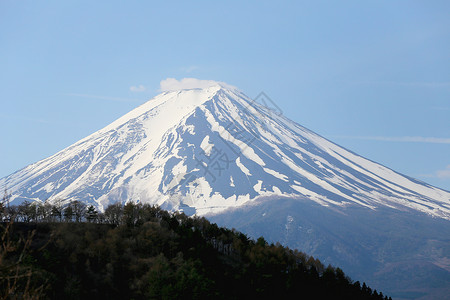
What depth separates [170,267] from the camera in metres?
59.8

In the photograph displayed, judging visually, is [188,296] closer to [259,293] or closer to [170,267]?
[170,267]

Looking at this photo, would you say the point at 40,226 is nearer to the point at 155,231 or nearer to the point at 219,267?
the point at 155,231

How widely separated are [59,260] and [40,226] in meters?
14.8

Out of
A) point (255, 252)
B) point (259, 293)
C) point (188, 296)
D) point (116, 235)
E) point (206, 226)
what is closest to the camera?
point (188, 296)

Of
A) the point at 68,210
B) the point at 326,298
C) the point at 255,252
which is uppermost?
the point at 68,210

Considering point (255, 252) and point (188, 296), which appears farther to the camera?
point (255, 252)

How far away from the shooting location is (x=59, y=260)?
5950cm

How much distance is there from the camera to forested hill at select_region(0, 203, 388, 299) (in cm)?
5534

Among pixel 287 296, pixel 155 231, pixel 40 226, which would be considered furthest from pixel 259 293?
pixel 40 226

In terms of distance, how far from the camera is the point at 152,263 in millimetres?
63000

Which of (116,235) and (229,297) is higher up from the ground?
(116,235)

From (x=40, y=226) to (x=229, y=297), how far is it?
1154 inches

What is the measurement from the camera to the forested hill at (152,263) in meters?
55.3

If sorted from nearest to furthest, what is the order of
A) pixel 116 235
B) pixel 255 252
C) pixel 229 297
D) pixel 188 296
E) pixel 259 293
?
1. pixel 188 296
2. pixel 229 297
3. pixel 259 293
4. pixel 116 235
5. pixel 255 252
